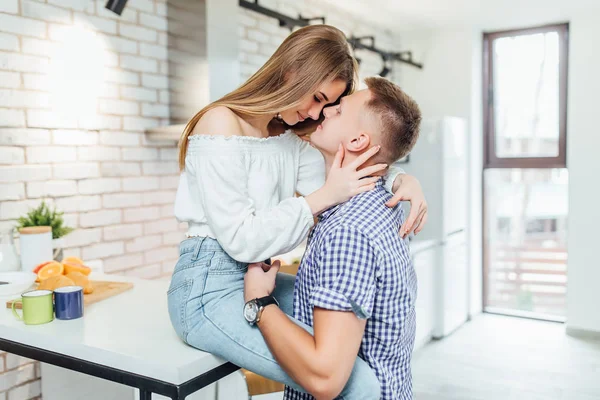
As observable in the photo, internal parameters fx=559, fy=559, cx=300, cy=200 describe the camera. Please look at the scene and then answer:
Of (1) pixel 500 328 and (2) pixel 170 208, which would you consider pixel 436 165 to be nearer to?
(1) pixel 500 328

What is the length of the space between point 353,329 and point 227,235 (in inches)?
13.5

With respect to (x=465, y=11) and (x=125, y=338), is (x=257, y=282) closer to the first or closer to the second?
(x=125, y=338)

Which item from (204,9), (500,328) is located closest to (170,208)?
(204,9)

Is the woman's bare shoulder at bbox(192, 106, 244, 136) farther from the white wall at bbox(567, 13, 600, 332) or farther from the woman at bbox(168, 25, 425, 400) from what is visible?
the white wall at bbox(567, 13, 600, 332)

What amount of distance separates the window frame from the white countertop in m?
4.14

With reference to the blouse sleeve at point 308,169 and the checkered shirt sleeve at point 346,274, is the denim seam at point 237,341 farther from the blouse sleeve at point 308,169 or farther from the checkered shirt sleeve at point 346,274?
the blouse sleeve at point 308,169

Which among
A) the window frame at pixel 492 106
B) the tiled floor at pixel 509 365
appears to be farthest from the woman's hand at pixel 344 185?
the window frame at pixel 492 106

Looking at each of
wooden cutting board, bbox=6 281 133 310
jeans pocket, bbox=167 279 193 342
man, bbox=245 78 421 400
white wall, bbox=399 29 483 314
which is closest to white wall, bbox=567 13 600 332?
white wall, bbox=399 29 483 314

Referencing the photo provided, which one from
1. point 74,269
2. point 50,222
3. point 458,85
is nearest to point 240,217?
point 74,269

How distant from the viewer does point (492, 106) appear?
522 cm

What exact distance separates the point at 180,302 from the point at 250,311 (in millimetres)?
184

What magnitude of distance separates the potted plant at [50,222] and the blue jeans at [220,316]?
1139 mm

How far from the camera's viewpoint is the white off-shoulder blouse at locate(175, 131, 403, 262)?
1.23m

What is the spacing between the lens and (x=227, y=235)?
1.23m
